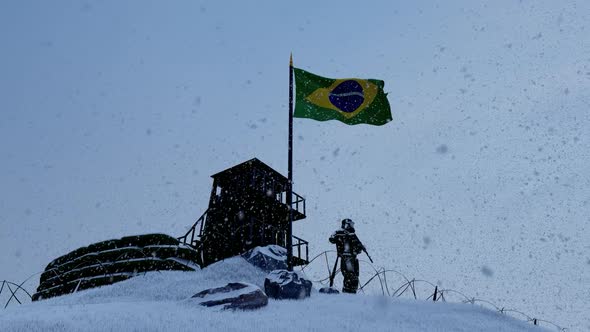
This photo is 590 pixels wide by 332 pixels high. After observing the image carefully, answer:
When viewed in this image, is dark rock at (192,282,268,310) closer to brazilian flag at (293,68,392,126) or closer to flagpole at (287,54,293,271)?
flagpole at (287,54,293,271)

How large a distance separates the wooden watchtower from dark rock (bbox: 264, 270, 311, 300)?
920cm

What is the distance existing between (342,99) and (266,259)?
5.86m

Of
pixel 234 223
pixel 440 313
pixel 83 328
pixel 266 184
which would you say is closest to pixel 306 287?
pixel 440 313

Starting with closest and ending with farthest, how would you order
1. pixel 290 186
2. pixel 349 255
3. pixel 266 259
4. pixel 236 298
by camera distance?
pixel 236 298 < pixel 290 186 < pixel 349 255 < pixel 266 259

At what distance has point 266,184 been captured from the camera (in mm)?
24406

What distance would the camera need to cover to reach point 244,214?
74.3ft

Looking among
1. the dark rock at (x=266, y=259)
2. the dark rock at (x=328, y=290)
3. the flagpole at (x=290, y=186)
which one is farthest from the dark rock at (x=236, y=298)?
the dark rock at (x=266, y=259)

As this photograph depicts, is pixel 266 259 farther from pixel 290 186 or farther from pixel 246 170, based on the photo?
pixel 246 170

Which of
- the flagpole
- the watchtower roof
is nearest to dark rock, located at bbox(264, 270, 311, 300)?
the flagpole

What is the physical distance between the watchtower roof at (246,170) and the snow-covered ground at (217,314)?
9.89 meters

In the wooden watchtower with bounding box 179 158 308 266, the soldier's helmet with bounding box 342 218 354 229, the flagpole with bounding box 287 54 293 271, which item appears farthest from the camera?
the wooden watchtower with bounding box 179 158 308 266

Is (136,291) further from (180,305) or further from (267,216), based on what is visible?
(267,216)

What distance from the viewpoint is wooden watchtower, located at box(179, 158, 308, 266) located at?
72.9 ft

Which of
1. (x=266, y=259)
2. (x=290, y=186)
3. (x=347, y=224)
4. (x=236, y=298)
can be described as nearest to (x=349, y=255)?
(x=347, y=224)
